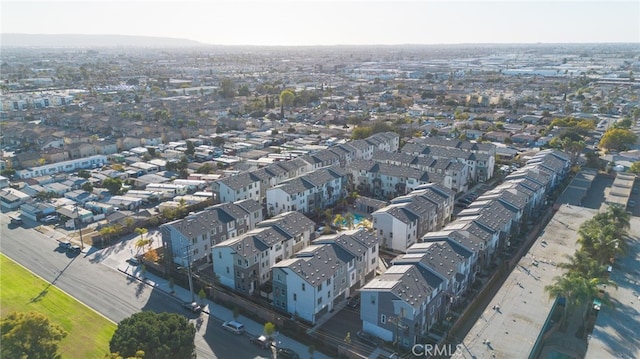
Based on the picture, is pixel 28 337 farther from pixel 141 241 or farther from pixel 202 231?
pixel 141 241

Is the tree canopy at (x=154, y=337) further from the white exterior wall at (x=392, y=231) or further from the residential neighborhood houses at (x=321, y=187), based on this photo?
the white exterior wall at (x=392, y=231)

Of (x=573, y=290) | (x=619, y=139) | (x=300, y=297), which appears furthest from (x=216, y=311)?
(x=619, y=139)

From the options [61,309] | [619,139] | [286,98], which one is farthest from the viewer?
[286,98]

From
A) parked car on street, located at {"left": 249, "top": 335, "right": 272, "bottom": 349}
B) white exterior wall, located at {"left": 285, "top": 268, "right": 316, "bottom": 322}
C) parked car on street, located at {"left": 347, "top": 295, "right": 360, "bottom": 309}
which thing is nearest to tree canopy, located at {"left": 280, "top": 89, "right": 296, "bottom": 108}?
parked car on street, located at {"left": 347, "top": 295, "right": 360, "bottom": 309}

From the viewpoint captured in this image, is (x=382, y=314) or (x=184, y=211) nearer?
(x=382, y=314)

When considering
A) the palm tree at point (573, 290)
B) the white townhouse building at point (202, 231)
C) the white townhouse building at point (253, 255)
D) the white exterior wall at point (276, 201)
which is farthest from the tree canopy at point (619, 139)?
the white townhouse building at point (202, 231)

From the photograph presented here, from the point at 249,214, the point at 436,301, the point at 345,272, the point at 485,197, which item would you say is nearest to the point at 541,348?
the point at 436,301

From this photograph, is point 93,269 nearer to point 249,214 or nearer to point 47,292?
point 47,292
